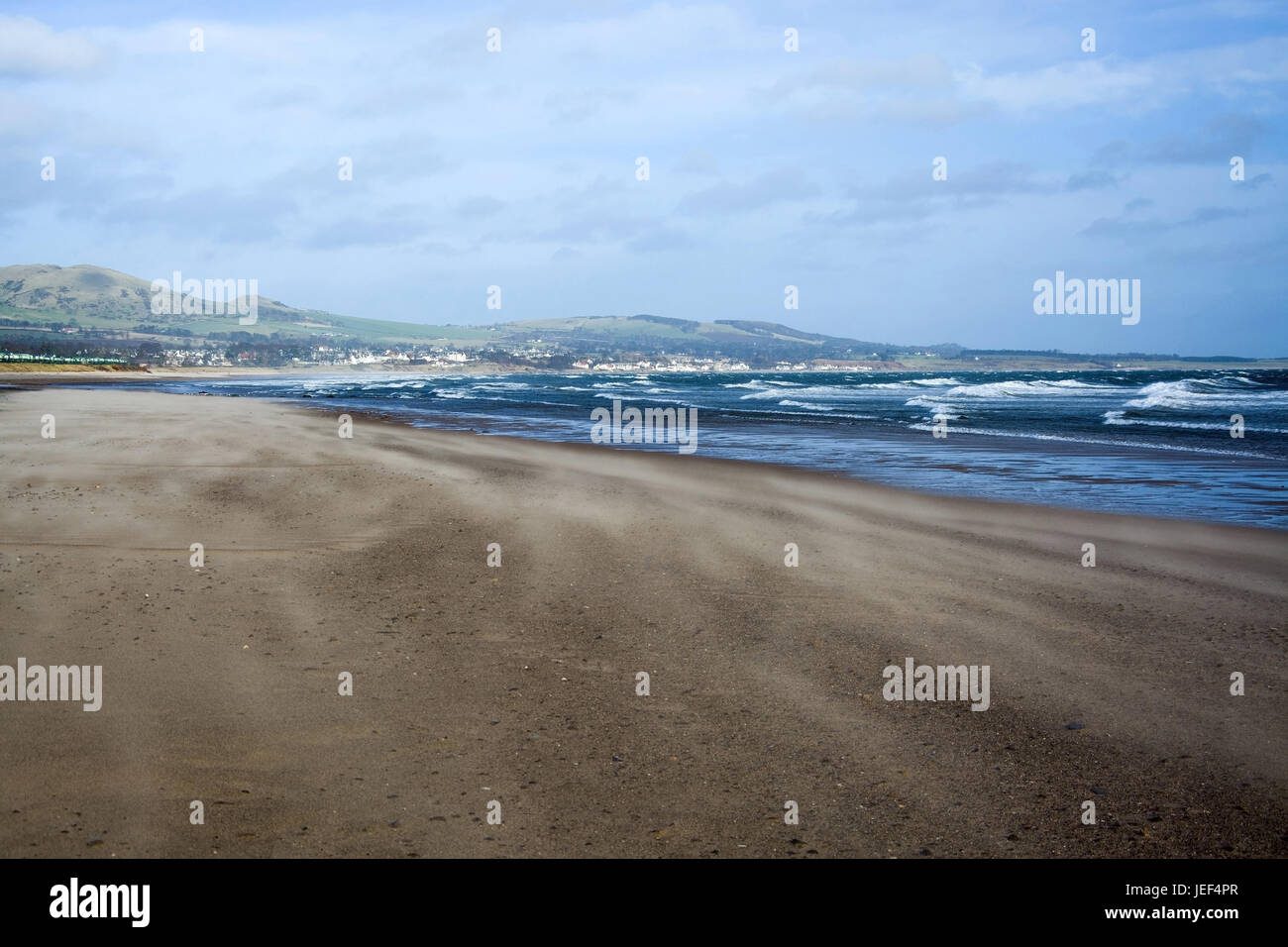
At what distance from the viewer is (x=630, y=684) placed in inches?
236

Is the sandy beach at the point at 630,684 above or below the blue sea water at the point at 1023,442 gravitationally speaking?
below

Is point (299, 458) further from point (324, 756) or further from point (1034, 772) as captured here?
point (1034, 772)

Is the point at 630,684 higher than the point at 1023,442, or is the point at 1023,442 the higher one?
the point at 1023,442

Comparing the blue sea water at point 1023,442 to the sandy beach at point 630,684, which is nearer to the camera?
the sandy beach at point 630,684

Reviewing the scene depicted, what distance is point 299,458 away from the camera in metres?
18.0

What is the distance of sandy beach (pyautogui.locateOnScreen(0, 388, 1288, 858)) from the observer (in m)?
4.27

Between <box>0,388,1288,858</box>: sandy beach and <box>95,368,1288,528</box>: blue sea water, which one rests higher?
<box>95,368,1288,528</box>: blue sea water

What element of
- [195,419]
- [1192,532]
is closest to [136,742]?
[1192,532]

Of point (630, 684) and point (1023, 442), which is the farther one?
point (1023, 442)

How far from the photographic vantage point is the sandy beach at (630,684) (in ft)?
A: 14.0

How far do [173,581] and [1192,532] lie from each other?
11.7 metres

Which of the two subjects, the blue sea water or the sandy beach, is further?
the blue sea water
